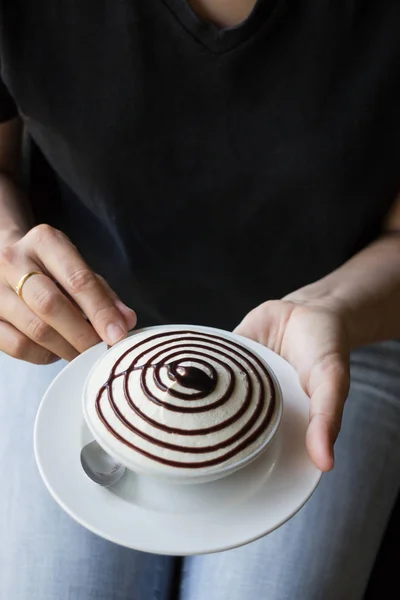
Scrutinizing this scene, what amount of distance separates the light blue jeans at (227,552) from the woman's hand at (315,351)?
0.16 meters

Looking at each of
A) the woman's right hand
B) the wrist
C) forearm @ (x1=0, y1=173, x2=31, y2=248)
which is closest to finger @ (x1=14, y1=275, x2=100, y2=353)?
the woman's right hand

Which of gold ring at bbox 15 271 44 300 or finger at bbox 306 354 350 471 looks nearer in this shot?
finger at bbox 306 354 350 471

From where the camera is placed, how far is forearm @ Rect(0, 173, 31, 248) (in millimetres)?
788

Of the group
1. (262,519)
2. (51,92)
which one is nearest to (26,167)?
(51,92)

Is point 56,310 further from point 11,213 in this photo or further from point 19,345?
point 11,213

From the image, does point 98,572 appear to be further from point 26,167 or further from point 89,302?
point 26,167

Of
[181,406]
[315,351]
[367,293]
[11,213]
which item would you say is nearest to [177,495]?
[181,406]

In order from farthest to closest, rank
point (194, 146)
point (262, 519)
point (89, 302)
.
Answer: point (194, 146) → point (89, 302) → point (262, 519)

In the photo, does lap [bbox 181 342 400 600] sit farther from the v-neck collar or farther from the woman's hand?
the v-neck collar

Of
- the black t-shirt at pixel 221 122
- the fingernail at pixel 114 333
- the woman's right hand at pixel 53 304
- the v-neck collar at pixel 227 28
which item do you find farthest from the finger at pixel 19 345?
the v-neck collar at pixel 227 28

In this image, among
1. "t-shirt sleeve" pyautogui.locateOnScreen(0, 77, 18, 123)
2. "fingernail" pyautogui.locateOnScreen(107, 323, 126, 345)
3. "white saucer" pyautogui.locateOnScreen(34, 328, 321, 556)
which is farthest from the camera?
"t-shirt sleeve" pyautogui.locateOnScreen(0, 77, 18, 123)

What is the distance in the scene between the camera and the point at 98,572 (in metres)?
0.68

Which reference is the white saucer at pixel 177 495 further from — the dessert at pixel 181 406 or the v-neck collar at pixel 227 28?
the v-neck collar at pixel 227 28

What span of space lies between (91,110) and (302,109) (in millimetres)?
252
